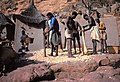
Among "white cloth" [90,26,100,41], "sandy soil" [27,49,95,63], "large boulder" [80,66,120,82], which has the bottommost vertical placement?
"large boulder" [80,66,120,82]

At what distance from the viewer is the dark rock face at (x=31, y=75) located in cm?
833

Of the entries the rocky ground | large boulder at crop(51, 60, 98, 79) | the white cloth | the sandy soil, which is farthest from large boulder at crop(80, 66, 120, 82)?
the white cloth

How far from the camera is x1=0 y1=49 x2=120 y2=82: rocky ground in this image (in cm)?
815

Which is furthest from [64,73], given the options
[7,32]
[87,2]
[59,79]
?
[87,2]

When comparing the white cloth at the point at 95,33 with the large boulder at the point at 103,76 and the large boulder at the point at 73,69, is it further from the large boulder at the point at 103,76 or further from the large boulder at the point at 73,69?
the large boulder at the point at 103,76

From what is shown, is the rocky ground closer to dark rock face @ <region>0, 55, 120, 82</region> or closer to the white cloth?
dark rock face @ <region>0, 55, 120, 82</region>

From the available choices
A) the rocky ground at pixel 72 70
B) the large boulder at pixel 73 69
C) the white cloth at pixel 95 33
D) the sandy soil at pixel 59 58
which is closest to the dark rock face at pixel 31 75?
the rocky ground at pixel 72 70

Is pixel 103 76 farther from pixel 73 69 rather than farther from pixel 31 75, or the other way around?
pixel 31 75

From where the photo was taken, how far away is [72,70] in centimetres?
891

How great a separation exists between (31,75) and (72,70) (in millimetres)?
1330

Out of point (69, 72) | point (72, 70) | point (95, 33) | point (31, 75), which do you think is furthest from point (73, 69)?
point (95, 33)

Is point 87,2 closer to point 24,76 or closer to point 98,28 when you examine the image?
point 98,28

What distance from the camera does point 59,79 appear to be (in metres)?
8.64

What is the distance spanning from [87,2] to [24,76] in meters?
22.4
